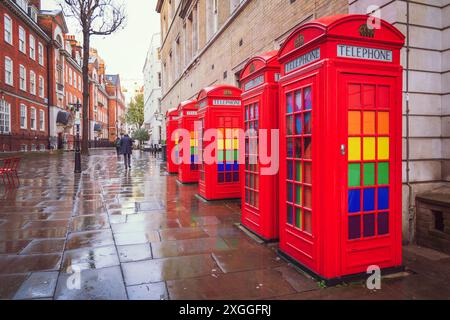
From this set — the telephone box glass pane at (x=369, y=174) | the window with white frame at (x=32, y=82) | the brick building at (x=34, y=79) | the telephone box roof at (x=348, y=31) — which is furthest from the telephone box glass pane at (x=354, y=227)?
the window with white frame at (x=32, y=82)

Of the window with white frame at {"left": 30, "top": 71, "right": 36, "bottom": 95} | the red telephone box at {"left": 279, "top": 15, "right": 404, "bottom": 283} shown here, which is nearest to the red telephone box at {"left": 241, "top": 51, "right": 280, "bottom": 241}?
the red telephone box at {"left": 279, "top": 15, "right": 404, "bottom": 283}

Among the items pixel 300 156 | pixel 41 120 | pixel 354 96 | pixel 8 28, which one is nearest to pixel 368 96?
pixel 354 96

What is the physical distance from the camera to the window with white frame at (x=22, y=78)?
2892cm

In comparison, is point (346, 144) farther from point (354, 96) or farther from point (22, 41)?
point (22, 41)

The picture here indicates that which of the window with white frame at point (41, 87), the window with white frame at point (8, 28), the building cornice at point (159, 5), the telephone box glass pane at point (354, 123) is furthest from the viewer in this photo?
the building cornice at point (159, 5)

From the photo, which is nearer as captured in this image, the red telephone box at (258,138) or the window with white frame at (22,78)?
the red telephone box at (258,138)

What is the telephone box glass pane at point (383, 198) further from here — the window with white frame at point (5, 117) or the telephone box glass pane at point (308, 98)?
the window with white frame at point (5, 117)

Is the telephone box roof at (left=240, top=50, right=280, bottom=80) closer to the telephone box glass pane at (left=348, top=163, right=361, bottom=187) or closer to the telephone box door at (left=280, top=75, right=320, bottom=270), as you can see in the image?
the telephone box door at (left=280, top=75, right=320, bottom=270)

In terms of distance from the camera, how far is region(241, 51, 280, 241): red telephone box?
4.87 m

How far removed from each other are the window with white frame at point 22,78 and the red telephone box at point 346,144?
31240 millimetres

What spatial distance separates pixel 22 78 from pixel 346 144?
3262 cm

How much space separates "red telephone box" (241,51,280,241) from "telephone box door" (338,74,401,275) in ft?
4.68

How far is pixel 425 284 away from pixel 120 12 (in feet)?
96.5
